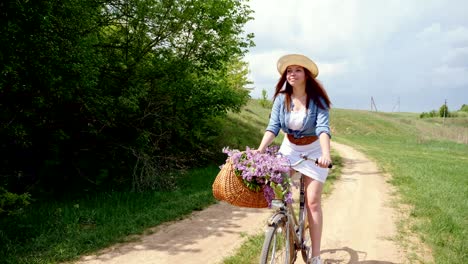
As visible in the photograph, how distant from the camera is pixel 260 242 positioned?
629 cm

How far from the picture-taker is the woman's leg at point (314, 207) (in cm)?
425

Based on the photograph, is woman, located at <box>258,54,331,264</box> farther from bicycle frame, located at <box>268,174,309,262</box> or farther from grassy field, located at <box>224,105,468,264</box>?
grassy field, located at <box>224,105,468,264</box>

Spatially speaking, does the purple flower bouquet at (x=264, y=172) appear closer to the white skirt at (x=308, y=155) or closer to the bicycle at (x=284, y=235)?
the bicycle at (x=284, y=235)

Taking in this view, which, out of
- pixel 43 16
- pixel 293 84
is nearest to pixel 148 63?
pixel 43 16

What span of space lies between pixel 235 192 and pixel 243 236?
3.31m

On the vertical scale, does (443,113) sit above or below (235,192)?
above

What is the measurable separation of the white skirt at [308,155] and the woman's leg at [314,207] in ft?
0.31

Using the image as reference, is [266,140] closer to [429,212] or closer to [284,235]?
[284,235]

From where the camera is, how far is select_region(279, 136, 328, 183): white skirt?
4195 mm

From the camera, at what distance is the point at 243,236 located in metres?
6.77

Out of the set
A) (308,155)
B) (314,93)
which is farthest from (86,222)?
(314,93)

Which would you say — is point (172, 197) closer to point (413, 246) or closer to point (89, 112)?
point (89, 112)

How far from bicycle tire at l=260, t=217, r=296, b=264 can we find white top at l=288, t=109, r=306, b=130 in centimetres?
104

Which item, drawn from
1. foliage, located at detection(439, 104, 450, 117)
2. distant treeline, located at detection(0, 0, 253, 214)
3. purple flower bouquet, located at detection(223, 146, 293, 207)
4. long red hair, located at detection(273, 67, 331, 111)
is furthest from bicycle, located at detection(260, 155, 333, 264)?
foliage, located at detection(439, 104, 450, 117)
